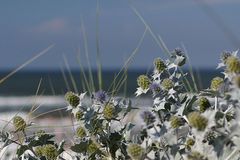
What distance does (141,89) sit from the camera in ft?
5.21

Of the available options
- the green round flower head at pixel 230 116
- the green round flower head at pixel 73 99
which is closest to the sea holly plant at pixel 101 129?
the green round flower head at pixel 73 99

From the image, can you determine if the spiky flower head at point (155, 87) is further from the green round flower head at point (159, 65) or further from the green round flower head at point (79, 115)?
the green round flower head at point (79, 115)

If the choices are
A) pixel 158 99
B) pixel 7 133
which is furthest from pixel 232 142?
pixel 7 133

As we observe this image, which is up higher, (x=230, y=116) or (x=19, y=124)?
(x=19, y=124)

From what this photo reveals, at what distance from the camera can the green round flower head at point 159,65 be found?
157 cm

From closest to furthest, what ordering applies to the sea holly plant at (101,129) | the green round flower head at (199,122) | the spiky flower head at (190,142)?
the green round flower head at (199,122) < the spiky flower head at (190,142) < the sea holly plant at (101,129)

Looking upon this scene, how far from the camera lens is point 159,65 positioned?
5.13 feet

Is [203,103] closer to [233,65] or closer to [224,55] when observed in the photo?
[224,55]

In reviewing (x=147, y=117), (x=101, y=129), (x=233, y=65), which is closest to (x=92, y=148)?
(x=101, y=129)

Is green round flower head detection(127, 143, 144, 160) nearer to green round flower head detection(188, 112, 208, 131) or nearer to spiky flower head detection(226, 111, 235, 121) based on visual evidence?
green round flower head detection(188, 112, 208, 131)

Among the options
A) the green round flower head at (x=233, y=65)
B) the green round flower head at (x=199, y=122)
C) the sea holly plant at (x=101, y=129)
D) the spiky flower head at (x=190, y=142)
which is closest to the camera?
the green round flower head at (x=199, y=122)

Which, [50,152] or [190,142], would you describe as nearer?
[190,142]

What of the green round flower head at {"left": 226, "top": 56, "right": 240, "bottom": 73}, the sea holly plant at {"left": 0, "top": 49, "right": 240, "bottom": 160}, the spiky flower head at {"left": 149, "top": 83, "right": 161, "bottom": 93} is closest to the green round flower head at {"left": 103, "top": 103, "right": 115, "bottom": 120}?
the sea holly plant at {"left": 0, "top": 49, "right": 240, "bottom": 160}

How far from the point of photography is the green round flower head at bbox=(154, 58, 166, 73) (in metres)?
1.57
